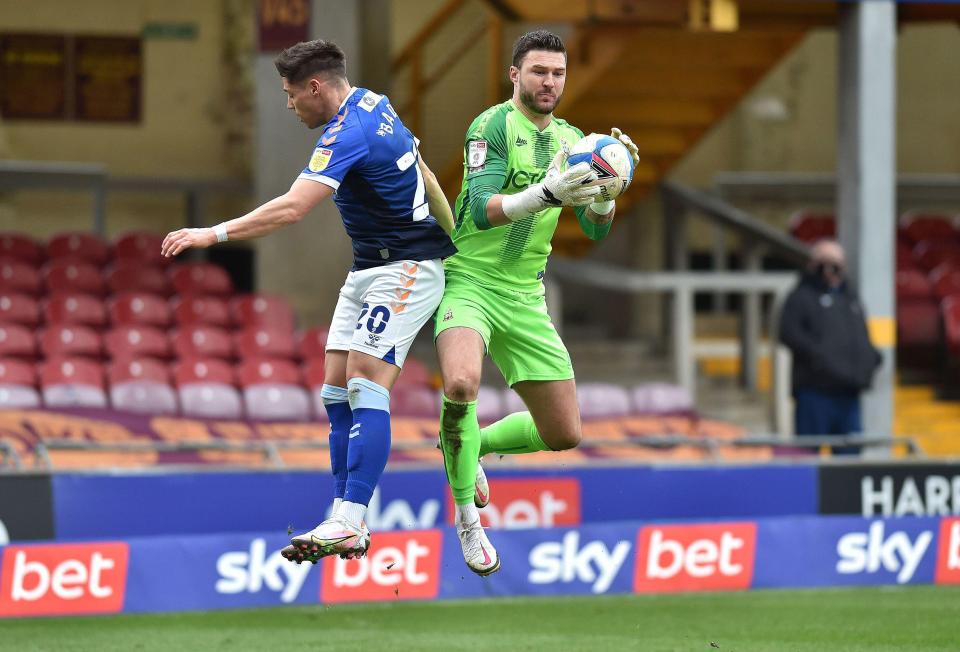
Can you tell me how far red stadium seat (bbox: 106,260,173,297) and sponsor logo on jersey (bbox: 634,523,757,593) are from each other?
6419 mm

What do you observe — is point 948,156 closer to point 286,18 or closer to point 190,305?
point 286,18

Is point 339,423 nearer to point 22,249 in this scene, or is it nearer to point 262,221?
point 262,221

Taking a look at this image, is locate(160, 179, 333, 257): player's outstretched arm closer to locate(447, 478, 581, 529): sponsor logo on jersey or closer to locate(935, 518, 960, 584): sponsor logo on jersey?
locate(447, 478, 581, 529): sponsor logo on jersey

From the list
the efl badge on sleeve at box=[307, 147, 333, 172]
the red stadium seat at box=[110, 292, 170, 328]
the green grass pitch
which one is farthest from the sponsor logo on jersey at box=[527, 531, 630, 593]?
the red stadium seat at box=[110, 292, 170, 328]

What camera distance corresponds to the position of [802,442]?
10.8 meters

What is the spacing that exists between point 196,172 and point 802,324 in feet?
28.4

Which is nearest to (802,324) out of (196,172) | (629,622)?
(629,622)

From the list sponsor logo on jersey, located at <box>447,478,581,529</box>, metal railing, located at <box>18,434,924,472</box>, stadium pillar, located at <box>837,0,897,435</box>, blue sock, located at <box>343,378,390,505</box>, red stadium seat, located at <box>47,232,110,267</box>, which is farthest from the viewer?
red stadium seat, located at <box>47,232,110,267</box>

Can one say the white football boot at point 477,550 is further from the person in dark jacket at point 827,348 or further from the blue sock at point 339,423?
the person in dark jacket at point 827,348

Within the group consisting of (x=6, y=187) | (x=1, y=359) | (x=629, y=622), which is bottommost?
(x=629, y=622)

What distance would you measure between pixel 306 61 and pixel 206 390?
6.52 m

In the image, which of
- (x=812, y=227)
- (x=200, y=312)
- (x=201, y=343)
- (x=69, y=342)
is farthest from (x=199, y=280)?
(x=812, y=227)

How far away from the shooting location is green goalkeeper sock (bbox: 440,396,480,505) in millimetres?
6594

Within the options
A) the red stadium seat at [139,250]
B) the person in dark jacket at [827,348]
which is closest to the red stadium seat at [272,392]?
the red stadium seat at [139,250]
